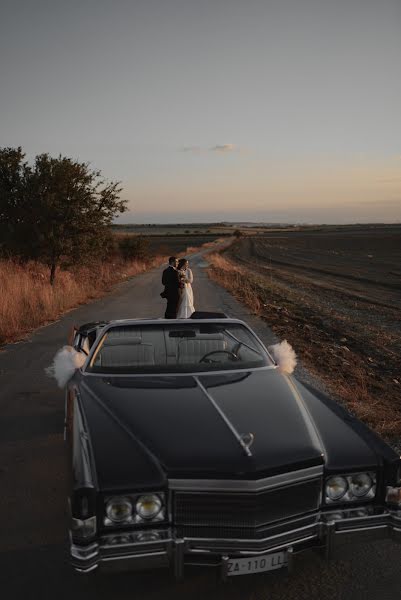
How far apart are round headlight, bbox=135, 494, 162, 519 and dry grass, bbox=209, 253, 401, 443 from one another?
3574mm

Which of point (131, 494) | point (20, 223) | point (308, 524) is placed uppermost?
point (20, 223)

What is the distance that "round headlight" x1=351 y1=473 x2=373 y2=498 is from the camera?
301cm

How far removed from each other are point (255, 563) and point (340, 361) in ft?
24.7

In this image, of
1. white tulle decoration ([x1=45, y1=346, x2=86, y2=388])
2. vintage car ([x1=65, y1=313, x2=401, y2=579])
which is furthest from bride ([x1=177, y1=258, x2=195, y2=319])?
vintage car ([x1=65, y1=313, x2=401, y2=579])

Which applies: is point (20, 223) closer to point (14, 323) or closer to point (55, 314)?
point (55, 314)

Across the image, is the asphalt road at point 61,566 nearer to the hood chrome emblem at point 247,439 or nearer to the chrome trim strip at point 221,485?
the chrome trim strip at point 221,485

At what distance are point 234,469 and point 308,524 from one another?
54cm

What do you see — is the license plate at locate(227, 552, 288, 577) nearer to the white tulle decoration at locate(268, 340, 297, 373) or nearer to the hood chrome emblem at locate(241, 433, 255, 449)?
the hood chrome emblem at locate(241, 433, 255, 449)

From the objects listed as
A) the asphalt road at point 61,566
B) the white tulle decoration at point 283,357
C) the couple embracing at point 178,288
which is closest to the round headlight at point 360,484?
the asphalt road at point 61,566

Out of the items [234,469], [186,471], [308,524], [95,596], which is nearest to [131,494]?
[186,471]

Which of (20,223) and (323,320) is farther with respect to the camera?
(20,223)

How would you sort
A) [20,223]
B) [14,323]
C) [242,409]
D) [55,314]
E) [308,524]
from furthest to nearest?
[20,223] < [55,314] < [14,323] < [242,409] < [308,524]

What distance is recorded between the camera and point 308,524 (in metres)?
2.86

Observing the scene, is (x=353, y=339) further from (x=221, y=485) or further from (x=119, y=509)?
(x=119, y=509)
